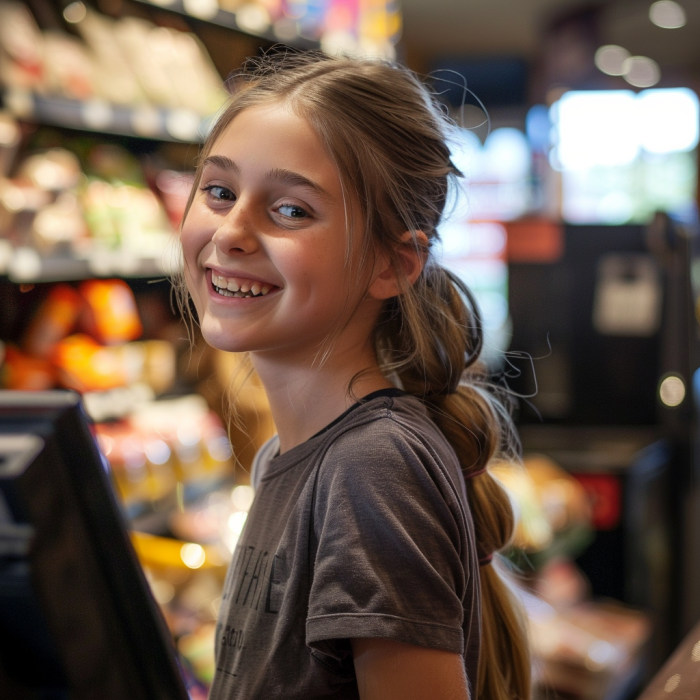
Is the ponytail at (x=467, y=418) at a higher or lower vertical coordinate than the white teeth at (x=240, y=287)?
lower

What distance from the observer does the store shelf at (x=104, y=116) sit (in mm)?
2133

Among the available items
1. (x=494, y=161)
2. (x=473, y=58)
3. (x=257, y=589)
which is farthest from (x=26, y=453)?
(x=473, y=58)

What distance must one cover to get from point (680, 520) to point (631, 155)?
413cm

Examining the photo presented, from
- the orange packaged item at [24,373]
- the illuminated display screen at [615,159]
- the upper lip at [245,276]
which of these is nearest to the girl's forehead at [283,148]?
the upper lip at [245,276]

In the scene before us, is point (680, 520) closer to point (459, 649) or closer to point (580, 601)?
point (580, 601)

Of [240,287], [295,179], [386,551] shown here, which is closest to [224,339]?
[240,287]

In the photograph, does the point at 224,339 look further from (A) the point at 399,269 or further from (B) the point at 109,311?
(B) the point at 109,311

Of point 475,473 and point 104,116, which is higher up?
point 104,116

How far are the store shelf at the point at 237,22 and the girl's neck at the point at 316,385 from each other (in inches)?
75.2

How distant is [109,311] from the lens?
8.96 feet

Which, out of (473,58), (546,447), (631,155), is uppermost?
(473,58)

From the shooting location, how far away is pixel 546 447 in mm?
3320

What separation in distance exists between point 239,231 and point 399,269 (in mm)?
176

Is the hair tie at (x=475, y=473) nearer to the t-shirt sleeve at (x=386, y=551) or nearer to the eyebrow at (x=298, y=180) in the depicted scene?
the t-shirt sleeve at (x=386, y=551)
